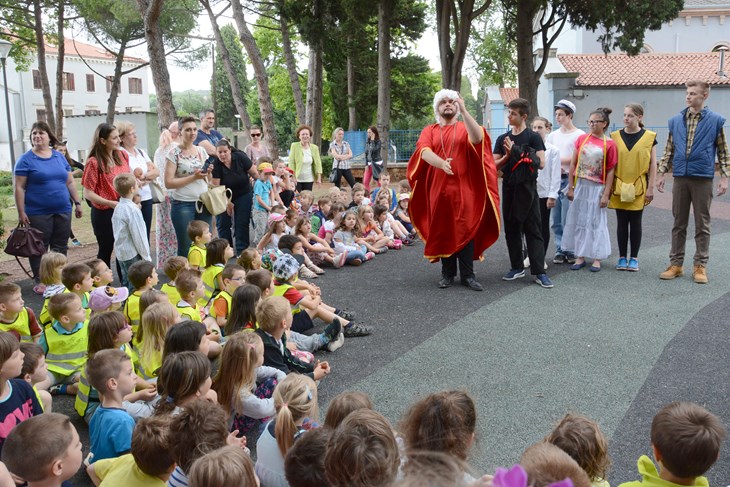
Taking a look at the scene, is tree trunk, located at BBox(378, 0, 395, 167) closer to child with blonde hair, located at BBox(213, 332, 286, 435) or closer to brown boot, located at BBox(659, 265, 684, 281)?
brown boot, located at BBox(659, 265, 684, 281)

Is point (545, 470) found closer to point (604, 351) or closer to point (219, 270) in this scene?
point (604, 351)

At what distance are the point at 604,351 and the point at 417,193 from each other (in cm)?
280

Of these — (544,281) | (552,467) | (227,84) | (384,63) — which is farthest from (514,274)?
(227,84)

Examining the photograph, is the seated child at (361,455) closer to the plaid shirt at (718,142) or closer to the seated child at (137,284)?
the seated child at (137,284)

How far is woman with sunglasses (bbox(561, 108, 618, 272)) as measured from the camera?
291 inches

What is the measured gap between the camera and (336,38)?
19.6m

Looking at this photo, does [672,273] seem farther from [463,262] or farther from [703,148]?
[463,262]

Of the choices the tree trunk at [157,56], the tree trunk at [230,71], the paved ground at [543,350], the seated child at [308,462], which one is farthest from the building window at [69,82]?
the seated child at [308,462]

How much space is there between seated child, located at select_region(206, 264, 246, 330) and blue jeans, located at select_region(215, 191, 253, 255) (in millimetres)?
2975

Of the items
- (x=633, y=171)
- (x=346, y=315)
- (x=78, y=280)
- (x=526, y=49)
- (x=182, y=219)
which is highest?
(x=526, y=49)

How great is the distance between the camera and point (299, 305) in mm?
5633

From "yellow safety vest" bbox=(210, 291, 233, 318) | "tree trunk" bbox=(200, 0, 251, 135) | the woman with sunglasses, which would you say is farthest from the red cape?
"tree trunk" bbox=(200, 0, 251, 135)

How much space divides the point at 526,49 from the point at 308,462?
18056mm

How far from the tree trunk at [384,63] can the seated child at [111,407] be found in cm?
1525
